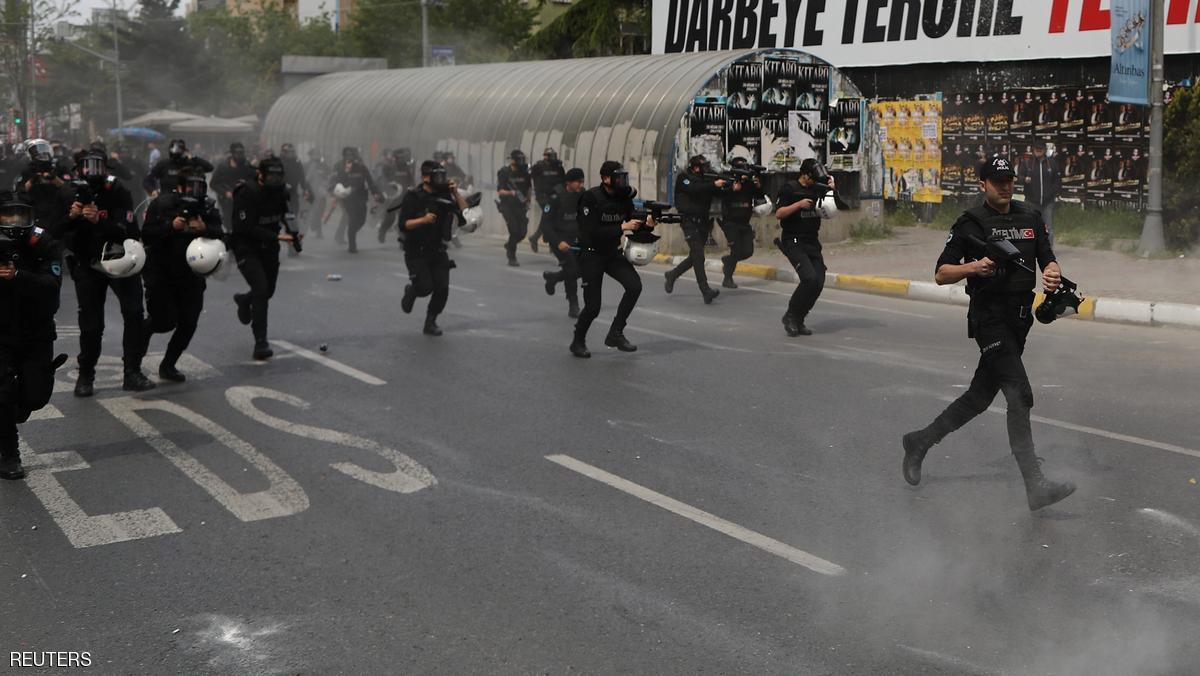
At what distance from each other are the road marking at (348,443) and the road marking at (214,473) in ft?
1.17

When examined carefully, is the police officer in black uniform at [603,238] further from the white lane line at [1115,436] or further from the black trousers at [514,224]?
the black trousers at [514,224]

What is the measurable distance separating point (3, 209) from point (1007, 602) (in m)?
5.83

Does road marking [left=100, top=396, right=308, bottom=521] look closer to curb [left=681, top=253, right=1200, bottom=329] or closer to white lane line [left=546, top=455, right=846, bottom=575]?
white lane line [left=546, top=455, right=846, bottom=575]

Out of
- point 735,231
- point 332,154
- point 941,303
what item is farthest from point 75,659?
point 332,154

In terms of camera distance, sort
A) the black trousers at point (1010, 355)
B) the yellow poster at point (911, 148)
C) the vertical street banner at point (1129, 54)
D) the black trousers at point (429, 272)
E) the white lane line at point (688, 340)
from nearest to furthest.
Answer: the black trousers at point (1010, 355) → the white lane line at point (688, 340) → the black trousers at point (429, 272) → the vertical street banner at point (1129, 54) → the yellow poster at point (911, 148)

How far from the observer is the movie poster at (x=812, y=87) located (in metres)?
24.8

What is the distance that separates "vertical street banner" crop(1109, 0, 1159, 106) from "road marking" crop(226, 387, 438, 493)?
1317cm

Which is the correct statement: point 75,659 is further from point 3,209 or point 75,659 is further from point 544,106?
point 544,106

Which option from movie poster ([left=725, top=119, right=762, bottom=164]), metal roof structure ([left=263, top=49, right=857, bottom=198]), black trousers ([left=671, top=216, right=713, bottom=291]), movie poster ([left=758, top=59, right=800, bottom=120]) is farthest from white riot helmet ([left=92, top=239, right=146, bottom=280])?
movie poster ([left=758, top=59, right=800, bottom=120])

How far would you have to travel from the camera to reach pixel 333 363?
37.1ft

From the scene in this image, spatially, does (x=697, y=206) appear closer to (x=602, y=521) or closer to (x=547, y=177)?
(x=547, y=177)

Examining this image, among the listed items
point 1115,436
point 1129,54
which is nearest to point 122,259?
point 1115,436

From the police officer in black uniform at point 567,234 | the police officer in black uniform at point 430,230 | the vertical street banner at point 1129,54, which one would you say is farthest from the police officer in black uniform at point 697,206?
the vertical street banner at point 1129,54

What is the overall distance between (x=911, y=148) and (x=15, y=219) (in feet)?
71.5
